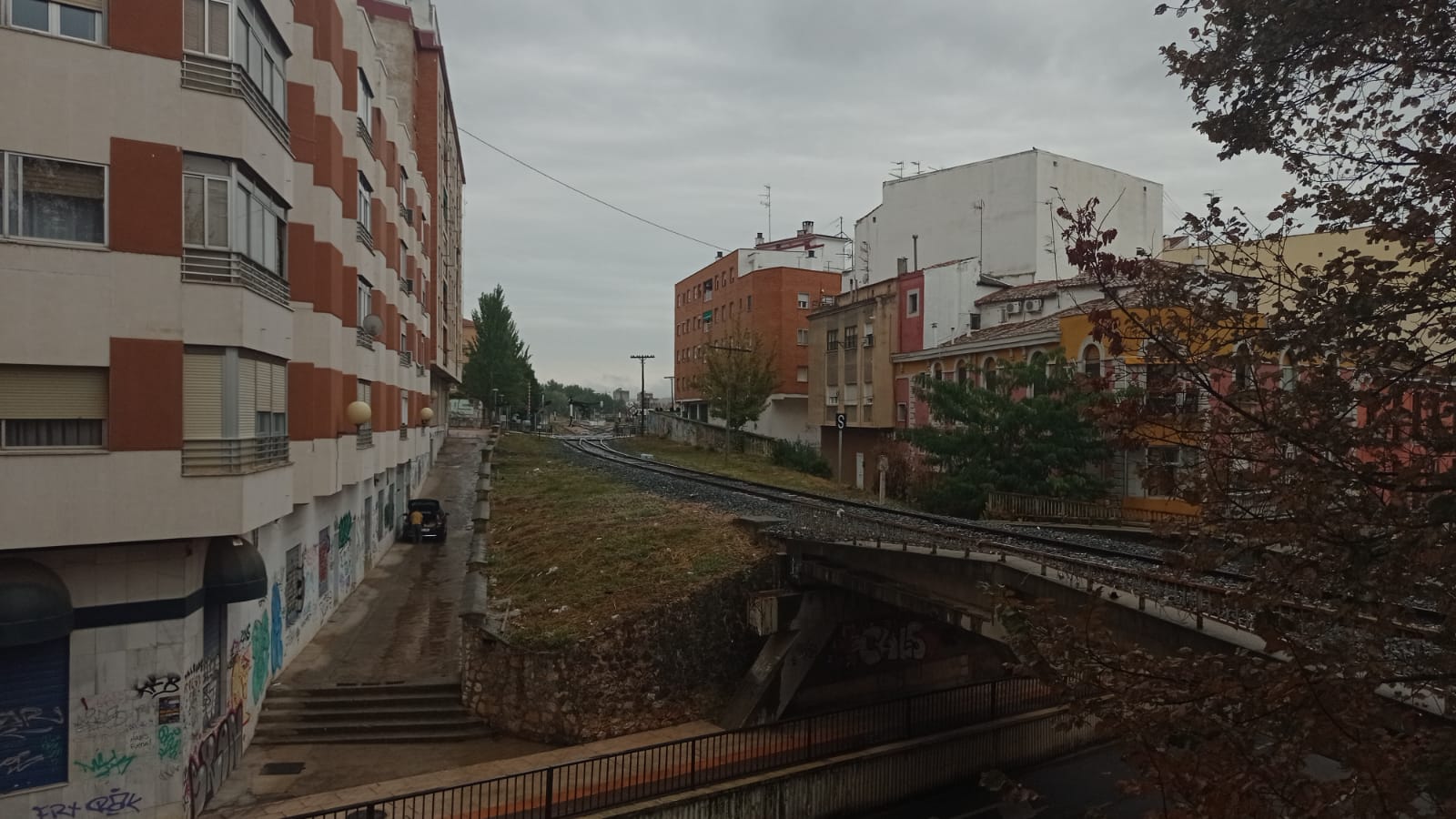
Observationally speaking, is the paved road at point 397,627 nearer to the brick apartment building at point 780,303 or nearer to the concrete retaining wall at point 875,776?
the concrete retaining wall at point 875,776

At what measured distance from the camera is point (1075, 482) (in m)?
27.6

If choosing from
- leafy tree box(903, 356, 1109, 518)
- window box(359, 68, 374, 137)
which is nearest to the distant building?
leafy tree box(903, 356, 1109, 518)

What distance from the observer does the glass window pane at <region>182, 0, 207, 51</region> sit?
11.6 m

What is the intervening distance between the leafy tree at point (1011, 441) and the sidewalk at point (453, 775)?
49.2 ft

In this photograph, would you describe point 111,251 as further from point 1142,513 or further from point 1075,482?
point 1142,513

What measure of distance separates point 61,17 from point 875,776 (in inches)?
685

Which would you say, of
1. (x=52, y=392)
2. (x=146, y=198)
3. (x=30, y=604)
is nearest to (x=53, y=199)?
(x=146, y=198)

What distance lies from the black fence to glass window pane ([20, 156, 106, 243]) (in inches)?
309

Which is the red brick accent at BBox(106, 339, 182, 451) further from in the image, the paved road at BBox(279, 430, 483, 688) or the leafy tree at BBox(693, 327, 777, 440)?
the leafy tree at BBox(693, 327, 777, 440)

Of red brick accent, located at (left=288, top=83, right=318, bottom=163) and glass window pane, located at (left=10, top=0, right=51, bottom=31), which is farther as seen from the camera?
red brick accent, located at (left=288, top=83, right=318, bottom=163)

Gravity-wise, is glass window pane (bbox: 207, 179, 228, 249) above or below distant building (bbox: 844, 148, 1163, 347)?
below

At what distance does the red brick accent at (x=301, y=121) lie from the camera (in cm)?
1612

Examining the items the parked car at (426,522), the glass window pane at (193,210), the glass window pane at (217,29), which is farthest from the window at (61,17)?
the parked car at (426,522)

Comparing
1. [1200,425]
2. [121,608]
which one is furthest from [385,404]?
[1200,425]
